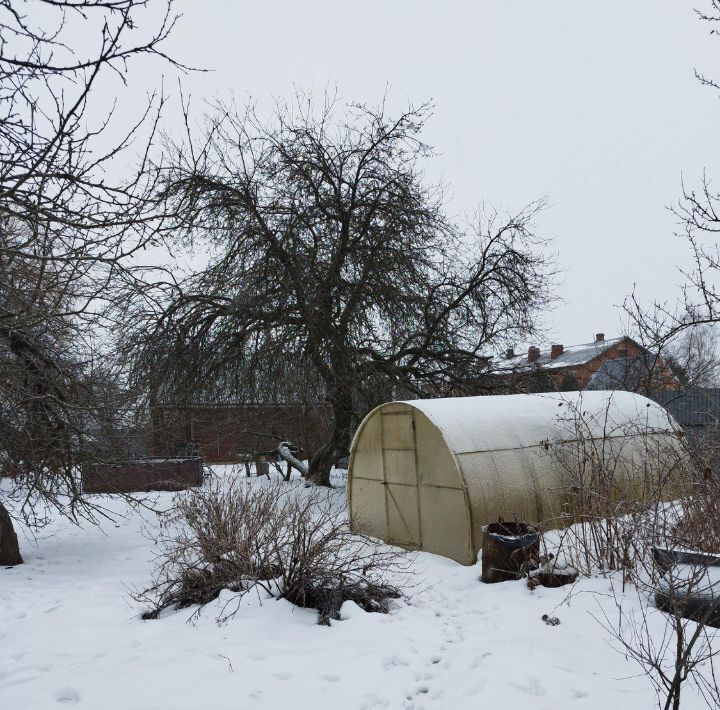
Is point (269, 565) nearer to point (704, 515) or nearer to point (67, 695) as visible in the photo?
point (67, 695)

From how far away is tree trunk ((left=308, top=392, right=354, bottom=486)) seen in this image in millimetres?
15516

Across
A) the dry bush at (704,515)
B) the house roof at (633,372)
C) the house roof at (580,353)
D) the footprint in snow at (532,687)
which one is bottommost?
the footprint in snow at (532,687)

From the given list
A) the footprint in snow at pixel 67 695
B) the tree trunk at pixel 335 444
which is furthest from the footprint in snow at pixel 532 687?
the tree trunk at pixel 335 444

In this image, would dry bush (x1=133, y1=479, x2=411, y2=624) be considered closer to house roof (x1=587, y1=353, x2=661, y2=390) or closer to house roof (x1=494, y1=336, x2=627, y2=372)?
house roof (x1=587, y1=353, x2=661, y2=390)

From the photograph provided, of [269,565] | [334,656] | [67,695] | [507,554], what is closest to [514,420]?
[507,554]

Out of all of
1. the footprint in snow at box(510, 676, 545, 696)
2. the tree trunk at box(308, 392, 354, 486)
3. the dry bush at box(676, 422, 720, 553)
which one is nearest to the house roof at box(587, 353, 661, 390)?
the tree trunk at box(308, 392, 354, 486)

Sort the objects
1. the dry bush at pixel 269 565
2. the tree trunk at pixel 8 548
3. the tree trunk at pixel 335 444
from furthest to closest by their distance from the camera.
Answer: the tree trunk at pixel 335 444, the tree trunk at pixel 8 548, the dry bush at pixel 269 565

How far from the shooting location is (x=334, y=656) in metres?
5.31

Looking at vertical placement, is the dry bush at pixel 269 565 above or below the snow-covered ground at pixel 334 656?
above

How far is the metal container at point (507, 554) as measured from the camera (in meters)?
7.44

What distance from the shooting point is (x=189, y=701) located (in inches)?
174

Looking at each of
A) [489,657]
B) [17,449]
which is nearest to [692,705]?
[489,657]

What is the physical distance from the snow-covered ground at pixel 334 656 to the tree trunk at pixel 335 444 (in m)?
8.04

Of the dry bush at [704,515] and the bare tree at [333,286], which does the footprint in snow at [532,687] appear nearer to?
the dry bush at [704,515]
